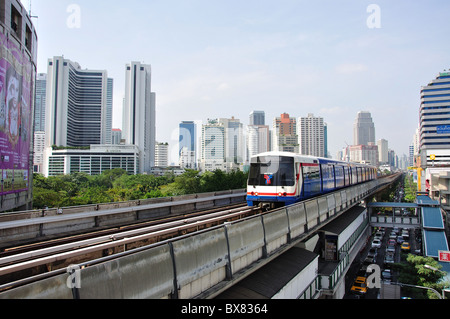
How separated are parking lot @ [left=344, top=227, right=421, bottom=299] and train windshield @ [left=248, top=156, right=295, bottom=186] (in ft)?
50.6

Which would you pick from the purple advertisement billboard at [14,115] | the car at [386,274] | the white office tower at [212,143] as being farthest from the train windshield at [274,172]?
the white office tower at [212,143]

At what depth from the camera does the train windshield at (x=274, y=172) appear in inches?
566

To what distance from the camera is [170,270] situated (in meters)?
5.43

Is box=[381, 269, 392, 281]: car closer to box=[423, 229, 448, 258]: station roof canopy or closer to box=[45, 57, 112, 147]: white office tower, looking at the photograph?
box=[423, 229, 448, 258]: station roof canopy

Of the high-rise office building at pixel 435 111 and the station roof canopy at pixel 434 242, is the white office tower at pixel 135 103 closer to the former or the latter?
the high-rise office building at pixel 435 111

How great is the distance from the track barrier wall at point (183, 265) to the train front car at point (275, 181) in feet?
12.5

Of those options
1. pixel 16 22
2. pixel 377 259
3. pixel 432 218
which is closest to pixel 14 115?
pixel 16 22

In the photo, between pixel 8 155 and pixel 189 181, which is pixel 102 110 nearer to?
pixel 189 181

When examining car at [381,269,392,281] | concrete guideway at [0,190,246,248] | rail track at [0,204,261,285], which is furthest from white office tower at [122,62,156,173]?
rail track at [0,204,261,285]

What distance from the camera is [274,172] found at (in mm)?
14492

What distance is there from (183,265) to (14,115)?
24.0 metres

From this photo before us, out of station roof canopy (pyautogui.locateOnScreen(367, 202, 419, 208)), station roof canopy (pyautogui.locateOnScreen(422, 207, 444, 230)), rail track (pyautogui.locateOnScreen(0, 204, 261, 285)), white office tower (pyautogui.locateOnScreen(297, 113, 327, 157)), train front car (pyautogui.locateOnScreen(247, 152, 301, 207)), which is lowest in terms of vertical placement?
station roof canopy (pyautogui.locateOnScreen(422, 207, 444, 230))

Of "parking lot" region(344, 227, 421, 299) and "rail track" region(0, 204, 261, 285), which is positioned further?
"parking lot" region(344, 227, 421, 299)

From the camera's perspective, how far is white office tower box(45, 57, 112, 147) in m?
141
